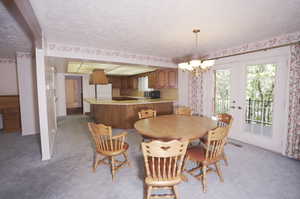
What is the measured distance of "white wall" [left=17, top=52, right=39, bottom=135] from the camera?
3805 millimetres

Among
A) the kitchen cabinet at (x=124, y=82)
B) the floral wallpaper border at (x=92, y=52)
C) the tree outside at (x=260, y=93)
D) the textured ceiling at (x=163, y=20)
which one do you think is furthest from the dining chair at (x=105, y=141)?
the kitchen cabinet at (x=124, y=82)

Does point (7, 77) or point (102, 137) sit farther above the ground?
point (7, 77)

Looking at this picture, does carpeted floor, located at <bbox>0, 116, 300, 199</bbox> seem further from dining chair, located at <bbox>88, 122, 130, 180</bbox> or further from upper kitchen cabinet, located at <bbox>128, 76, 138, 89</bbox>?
upper kitchen cabinet, located at <bbox>128, 76, 138, 89</bbox>

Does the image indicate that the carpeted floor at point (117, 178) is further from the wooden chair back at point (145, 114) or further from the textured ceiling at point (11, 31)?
the textured ceiling at point (11, 31)

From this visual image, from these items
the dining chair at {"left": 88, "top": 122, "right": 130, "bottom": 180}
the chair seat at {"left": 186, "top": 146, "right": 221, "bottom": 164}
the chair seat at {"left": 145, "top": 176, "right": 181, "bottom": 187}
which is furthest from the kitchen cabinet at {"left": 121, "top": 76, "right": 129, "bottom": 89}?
the chair seat at {"left": 145, "top": 176, "right": 181, "bottom": 187}

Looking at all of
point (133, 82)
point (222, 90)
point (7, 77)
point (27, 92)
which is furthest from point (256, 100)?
point (7, 77)

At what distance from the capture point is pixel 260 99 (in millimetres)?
3211

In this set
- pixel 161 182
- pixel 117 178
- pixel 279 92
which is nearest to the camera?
pixel 161 182

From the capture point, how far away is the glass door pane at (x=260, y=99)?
120 inches

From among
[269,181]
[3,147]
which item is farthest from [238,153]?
[3,147]

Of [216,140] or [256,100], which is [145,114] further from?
[256,100]

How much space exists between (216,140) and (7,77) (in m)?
5.90

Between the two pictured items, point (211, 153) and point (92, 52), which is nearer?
point (211, 153)

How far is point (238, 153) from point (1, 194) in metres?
3.76
